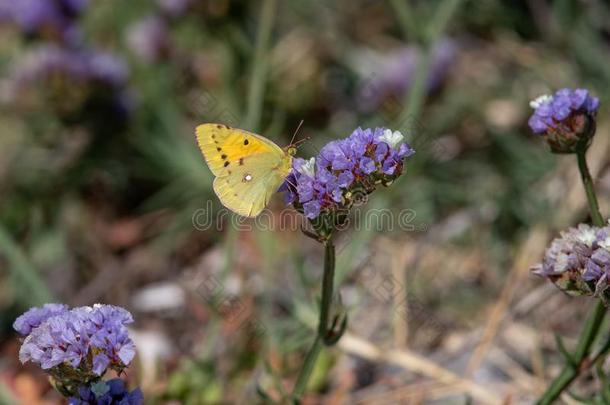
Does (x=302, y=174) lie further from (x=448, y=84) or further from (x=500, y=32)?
(x=500, y=32)

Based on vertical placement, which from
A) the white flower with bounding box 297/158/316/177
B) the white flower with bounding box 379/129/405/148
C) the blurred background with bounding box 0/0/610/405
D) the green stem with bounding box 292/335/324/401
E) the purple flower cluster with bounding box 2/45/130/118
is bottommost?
the blurred background with bounding box 0/0/610/405

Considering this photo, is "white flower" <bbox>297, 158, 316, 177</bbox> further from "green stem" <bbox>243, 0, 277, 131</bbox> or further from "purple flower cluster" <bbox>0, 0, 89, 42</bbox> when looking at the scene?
"purple flower cluster" <bbox>0, 0, 89, 42</bbox>

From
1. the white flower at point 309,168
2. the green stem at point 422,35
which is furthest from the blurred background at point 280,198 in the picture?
the white flower at point 309,168

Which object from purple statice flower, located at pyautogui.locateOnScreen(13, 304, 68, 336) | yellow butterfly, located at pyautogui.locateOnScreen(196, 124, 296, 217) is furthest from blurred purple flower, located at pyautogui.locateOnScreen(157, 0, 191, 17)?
purple statice flower, located at pyautogui.locateOnScreen(13, 304, 68, 336)

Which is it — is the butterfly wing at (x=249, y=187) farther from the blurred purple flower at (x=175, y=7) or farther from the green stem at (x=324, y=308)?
the blurred purple flower at (x=175, y=7)

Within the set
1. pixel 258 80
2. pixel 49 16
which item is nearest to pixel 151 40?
pixel 49 16
